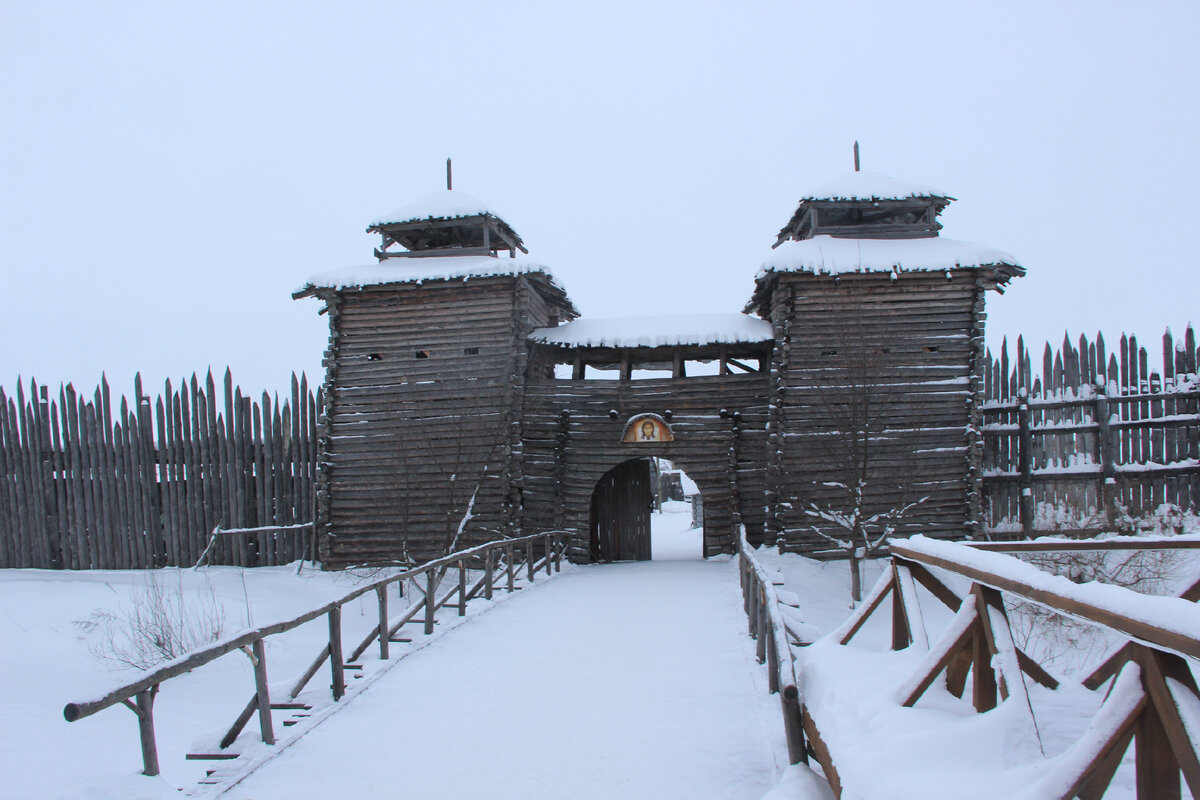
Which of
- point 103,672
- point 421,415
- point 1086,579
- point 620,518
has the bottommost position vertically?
point 103,672

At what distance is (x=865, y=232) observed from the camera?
58.2ft

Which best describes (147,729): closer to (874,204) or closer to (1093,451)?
(1093,451)

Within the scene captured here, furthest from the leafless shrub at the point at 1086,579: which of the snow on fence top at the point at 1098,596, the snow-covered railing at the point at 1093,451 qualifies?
the snow on fence top at the point at 1098,596

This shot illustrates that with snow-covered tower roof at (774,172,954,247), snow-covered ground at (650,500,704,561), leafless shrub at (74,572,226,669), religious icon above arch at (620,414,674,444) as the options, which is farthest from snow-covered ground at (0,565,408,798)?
snow-covered tower roof at (774,172,954,247)

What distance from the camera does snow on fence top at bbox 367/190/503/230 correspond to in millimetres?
18984

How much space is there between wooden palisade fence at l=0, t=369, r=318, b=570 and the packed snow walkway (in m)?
10.8

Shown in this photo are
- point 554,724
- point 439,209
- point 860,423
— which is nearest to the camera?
point 554,724

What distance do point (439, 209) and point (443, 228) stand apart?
480 mm

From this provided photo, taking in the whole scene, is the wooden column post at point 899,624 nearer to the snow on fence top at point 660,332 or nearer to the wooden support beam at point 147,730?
the wooden support beam at point 147,730

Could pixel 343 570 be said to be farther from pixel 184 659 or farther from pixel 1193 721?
pixel 1193 721

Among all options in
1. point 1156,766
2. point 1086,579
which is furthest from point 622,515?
point 1156,766

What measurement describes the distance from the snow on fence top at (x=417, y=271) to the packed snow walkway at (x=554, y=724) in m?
9.76

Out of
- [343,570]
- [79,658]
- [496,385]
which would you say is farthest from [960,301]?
[79,658]

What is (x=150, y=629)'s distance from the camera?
11.1 metres
